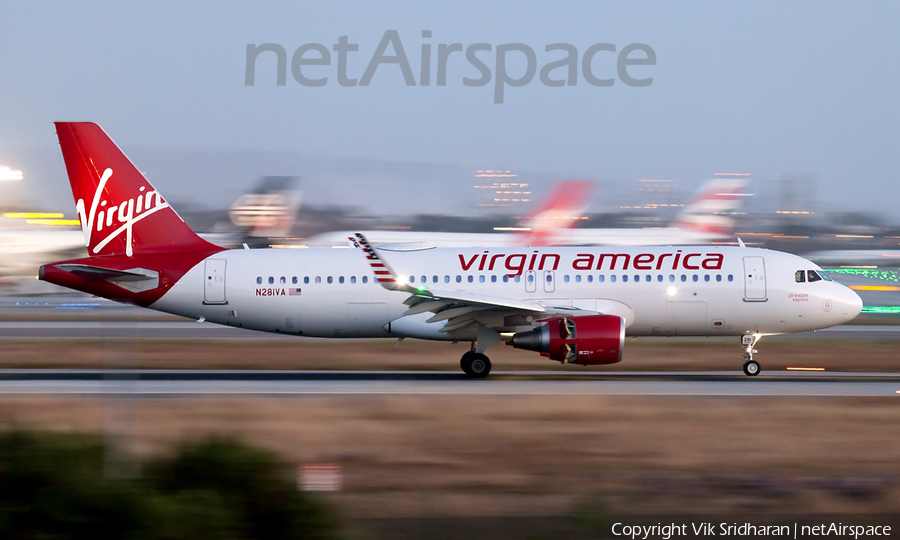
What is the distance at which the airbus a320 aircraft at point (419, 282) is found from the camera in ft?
64.6

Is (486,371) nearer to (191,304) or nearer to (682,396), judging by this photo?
(682,396)

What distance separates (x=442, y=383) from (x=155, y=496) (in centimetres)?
1304

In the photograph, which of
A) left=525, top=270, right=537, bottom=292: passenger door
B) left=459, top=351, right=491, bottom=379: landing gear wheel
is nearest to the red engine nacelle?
left=459, top=351, right=491, bottom=379: landing gear wheel

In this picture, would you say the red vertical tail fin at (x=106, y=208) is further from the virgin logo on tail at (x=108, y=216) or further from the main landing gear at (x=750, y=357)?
the main landing gear at (x=750, y=357)

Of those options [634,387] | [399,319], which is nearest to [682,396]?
[634,387]

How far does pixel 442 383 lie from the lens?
18391 millimetres

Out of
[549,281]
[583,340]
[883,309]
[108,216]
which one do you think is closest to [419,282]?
[549,281]

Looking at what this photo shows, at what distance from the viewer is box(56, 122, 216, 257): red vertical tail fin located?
816 inches

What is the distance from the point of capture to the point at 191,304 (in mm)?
20312

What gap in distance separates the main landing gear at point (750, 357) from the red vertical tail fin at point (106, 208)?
1371 cm

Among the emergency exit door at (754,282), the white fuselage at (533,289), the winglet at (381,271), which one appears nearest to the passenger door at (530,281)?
the white fuselage at (533,289)

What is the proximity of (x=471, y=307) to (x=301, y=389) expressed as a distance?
4225 mm

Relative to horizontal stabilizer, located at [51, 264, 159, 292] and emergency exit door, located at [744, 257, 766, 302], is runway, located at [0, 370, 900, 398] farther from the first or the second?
horizontal stabilizer, located at [51, 264, 159, 292]

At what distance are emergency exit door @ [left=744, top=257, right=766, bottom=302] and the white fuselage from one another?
24 millimetres
